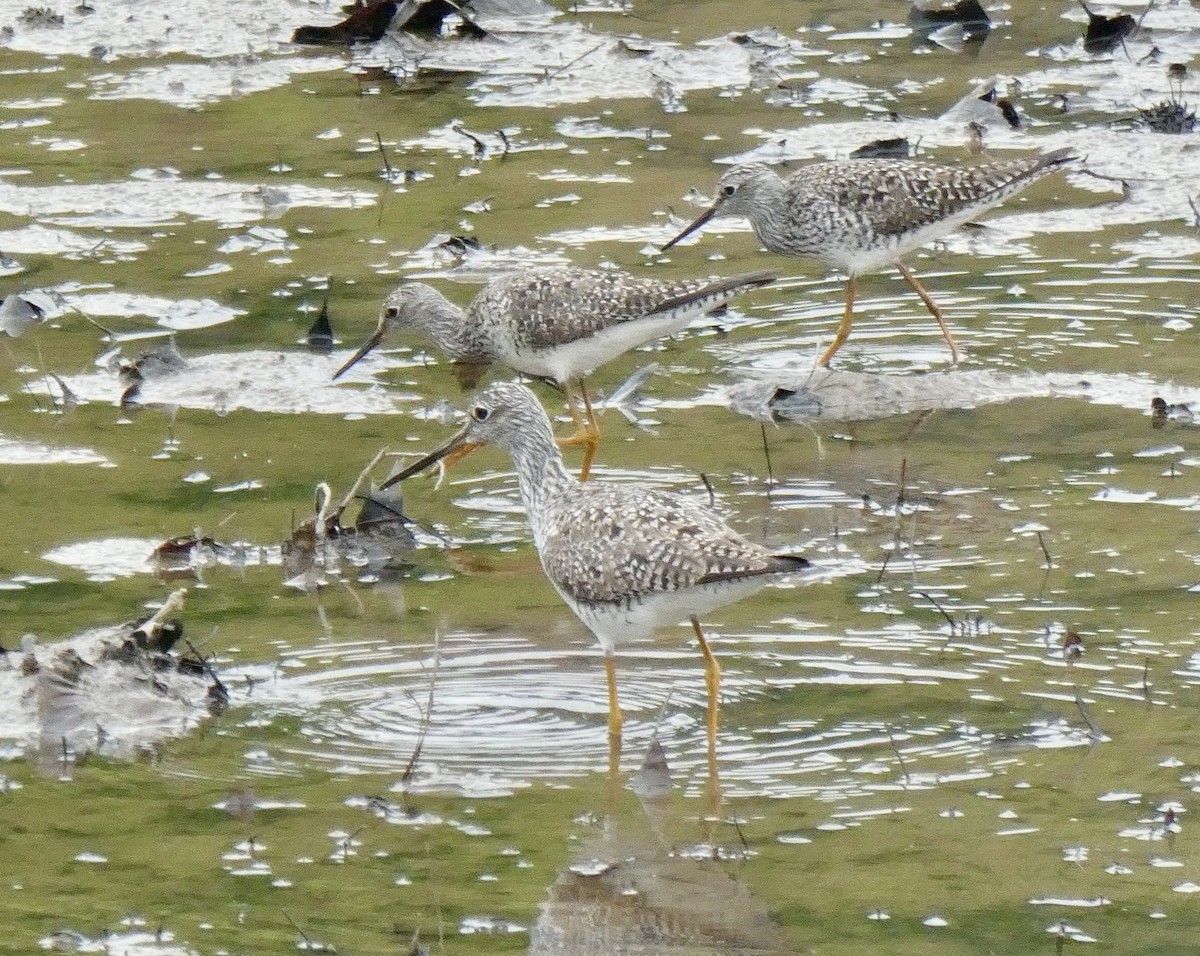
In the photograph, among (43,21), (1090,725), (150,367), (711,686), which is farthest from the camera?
(43,21)

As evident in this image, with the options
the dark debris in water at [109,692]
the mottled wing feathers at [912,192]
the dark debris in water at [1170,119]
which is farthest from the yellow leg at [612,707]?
the dark debris in water at [1170,119]

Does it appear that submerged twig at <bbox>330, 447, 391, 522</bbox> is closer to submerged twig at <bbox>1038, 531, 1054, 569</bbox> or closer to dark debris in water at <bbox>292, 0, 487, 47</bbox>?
submerged twig at <bbox>1038, 531, 1054, 569</bbox>

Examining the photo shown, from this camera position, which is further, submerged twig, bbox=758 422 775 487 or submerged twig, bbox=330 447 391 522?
submerged twig, bbox=758 422 775 487

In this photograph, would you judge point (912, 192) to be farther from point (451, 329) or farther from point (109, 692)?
point (109, 692)

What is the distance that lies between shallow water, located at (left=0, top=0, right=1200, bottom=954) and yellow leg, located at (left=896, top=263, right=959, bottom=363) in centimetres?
17

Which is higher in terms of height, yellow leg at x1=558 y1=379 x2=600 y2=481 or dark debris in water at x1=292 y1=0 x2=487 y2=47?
dark debris in water at x1=292 y1=0 x2=487 y2=47

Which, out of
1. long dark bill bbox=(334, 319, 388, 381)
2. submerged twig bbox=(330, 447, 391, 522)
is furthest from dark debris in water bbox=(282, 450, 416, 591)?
long dark bill bbox=(334, 319, 388, 381)

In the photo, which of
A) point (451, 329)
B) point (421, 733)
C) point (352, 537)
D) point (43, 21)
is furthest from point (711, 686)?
point (43, 21)

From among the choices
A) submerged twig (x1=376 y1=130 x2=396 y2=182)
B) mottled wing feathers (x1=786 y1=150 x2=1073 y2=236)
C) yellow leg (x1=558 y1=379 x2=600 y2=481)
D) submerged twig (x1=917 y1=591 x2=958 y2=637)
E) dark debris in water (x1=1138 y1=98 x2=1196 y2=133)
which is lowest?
yellow leg (x1=558 y1=379 x2=600 y2=481)

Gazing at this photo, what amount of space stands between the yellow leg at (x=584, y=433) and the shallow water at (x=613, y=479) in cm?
10

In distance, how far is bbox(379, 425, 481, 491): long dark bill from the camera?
820 cm

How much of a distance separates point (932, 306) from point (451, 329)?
2.46 m

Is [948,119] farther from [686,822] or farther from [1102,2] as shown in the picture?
[686,822]

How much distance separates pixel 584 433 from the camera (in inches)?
399
